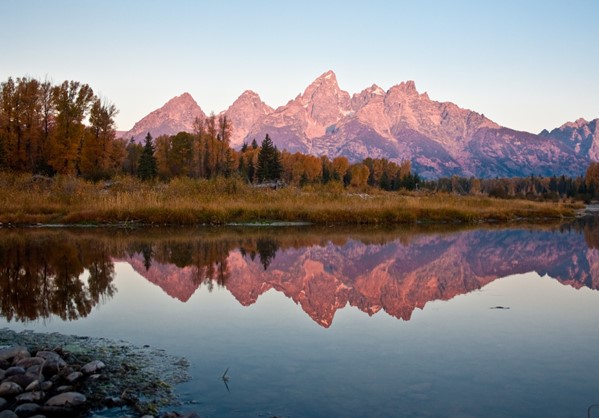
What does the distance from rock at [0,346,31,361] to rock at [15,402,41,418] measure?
1.16 meters

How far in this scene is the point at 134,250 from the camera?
615 inches

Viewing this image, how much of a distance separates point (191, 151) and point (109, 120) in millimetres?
23869

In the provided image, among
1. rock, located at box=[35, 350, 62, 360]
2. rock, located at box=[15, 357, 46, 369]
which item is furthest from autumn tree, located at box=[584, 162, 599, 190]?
rock, located at box=[15, 357, 46, 369]

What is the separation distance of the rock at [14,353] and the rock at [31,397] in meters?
0.93

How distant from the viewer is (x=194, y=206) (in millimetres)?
24656

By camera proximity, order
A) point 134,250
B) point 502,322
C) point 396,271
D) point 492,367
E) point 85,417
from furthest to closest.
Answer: point 134,250, point 396,271, point 502,322, point 492,367, point 85,417

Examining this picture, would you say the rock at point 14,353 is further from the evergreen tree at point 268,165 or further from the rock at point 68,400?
the evergreen tree at point 268,165

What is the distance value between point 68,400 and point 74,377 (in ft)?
1.92

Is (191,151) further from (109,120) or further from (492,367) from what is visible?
(492,367)

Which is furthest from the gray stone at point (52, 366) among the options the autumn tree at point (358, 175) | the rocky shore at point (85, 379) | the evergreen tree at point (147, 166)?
the autumn tree at point (358, 175)

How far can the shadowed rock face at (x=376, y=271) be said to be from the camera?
9.96 m

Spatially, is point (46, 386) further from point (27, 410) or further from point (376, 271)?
point (376, 271)

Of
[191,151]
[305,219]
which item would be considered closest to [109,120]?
[191,151]

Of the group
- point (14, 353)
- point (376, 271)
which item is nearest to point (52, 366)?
point (14, 353)
